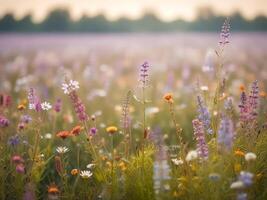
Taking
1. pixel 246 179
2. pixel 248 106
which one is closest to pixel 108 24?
pixel 248 106

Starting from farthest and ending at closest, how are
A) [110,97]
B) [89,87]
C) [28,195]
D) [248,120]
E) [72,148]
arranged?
[89,87], [110,97], [72,148], [248,120], [28,195]

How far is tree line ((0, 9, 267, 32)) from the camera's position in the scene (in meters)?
30.6

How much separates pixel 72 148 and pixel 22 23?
28.2m

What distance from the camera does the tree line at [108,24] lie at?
30625mm

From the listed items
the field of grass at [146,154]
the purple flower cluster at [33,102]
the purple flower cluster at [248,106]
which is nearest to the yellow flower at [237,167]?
the field of grass at [146,154]

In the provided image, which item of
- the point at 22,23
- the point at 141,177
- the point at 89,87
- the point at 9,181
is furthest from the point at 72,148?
the point at 22,23

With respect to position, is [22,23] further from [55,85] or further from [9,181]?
[9,181]

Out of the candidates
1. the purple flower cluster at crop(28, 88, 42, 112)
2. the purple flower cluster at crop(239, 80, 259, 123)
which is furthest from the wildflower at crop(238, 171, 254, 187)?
the purple flower cluster at crop(28, 88, 42, 112)

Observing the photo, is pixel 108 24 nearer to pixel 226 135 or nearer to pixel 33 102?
pixel 33 102

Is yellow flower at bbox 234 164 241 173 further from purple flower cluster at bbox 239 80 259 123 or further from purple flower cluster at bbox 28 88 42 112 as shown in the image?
purple flower cluster at bbox 28 88 42 112

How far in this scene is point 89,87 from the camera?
24.9 ft

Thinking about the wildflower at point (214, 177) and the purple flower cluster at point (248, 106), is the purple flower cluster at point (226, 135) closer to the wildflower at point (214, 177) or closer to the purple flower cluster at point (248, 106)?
the wildflower at point (214, 177)

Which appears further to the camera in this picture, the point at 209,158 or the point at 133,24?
the point at 133,24

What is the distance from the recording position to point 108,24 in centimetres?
3209
